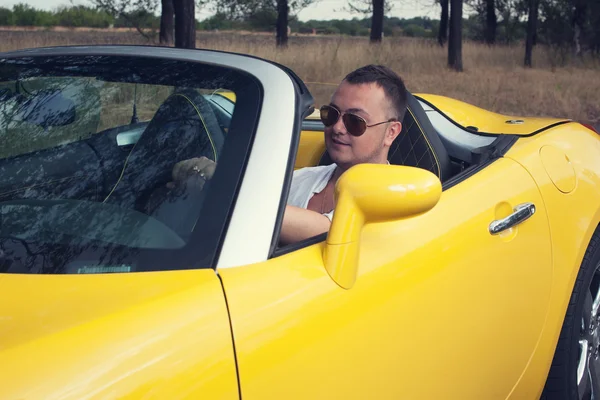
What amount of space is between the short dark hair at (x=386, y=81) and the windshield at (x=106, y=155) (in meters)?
0.67

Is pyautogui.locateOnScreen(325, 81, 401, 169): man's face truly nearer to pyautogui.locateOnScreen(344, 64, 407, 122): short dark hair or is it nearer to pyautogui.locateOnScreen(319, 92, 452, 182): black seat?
pyautogui.locateOnScreen(344, 64, 407, 122): short dark hair

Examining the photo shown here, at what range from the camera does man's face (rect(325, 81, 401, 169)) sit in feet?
8.04

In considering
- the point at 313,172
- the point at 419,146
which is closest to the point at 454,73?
the point at 419,146

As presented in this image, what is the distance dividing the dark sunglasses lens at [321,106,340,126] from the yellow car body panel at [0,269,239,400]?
1.09 metres

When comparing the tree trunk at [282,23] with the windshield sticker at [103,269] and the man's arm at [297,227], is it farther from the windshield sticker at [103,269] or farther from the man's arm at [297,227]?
the windshield sticker at [103,269]

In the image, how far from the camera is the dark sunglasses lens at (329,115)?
2453mm

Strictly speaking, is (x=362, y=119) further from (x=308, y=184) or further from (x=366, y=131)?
(x=308, y=184)

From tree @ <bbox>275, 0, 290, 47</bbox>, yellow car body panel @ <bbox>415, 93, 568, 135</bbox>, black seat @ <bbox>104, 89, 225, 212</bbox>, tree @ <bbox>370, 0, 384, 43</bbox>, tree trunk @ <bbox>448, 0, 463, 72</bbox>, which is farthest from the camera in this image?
tree @ <bbox>275, 0, 290, 47</bbox>

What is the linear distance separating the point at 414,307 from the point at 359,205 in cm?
32

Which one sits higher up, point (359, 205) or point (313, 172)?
point (359, 205)

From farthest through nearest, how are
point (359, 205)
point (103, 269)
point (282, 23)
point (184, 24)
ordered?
point (282, 23) → point (184, 24) → point (359, 205) → point (103, 269)

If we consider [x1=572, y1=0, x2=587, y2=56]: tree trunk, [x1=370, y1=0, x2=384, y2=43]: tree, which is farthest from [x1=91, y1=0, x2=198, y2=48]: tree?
[x1=572, y1=0, x2=587, y2=56]: tree trunk

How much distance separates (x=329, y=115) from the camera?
247cm

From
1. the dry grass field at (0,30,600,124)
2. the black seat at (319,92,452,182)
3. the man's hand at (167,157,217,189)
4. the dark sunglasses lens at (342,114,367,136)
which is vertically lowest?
the dry grass field at (0,30,600,124)
